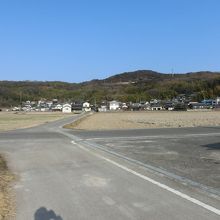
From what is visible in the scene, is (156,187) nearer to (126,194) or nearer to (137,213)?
(126,194)

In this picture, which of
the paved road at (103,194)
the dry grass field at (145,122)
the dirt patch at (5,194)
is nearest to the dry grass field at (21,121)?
the dry grass field at (145,122)

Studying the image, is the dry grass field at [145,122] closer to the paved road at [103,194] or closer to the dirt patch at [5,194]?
the paved road at [103,194]

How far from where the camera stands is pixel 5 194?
32.2 ft

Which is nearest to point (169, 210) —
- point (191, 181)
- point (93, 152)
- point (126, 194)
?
point (126, 194)

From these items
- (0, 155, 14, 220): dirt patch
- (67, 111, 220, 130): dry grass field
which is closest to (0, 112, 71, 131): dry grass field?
(67, 111, 220, 130): dry grass field

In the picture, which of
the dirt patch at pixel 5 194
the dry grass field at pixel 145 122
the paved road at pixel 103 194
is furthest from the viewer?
the dry grass field at pixel 145 122

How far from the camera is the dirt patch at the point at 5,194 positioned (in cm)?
801

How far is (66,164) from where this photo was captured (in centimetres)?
1521

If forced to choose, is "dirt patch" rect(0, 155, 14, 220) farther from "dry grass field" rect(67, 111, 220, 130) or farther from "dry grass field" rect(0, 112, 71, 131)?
"dry grass field" rect(0, 112, 71, 131)

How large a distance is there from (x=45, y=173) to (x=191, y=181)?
165 inches

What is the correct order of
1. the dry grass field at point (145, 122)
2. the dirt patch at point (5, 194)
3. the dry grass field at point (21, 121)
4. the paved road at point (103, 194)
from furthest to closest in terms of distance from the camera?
1. the dry grass field at point (21, 121)
2. the dry grass field at point (145, 122)
3. the dirt patch at point (5, 194)
4. the paved road at point (103, 194)

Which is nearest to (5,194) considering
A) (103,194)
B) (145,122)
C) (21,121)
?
(103,194)

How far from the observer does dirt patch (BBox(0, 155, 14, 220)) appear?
8.01 m

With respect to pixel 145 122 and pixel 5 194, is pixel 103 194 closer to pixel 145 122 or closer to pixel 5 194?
pixel 5 194
